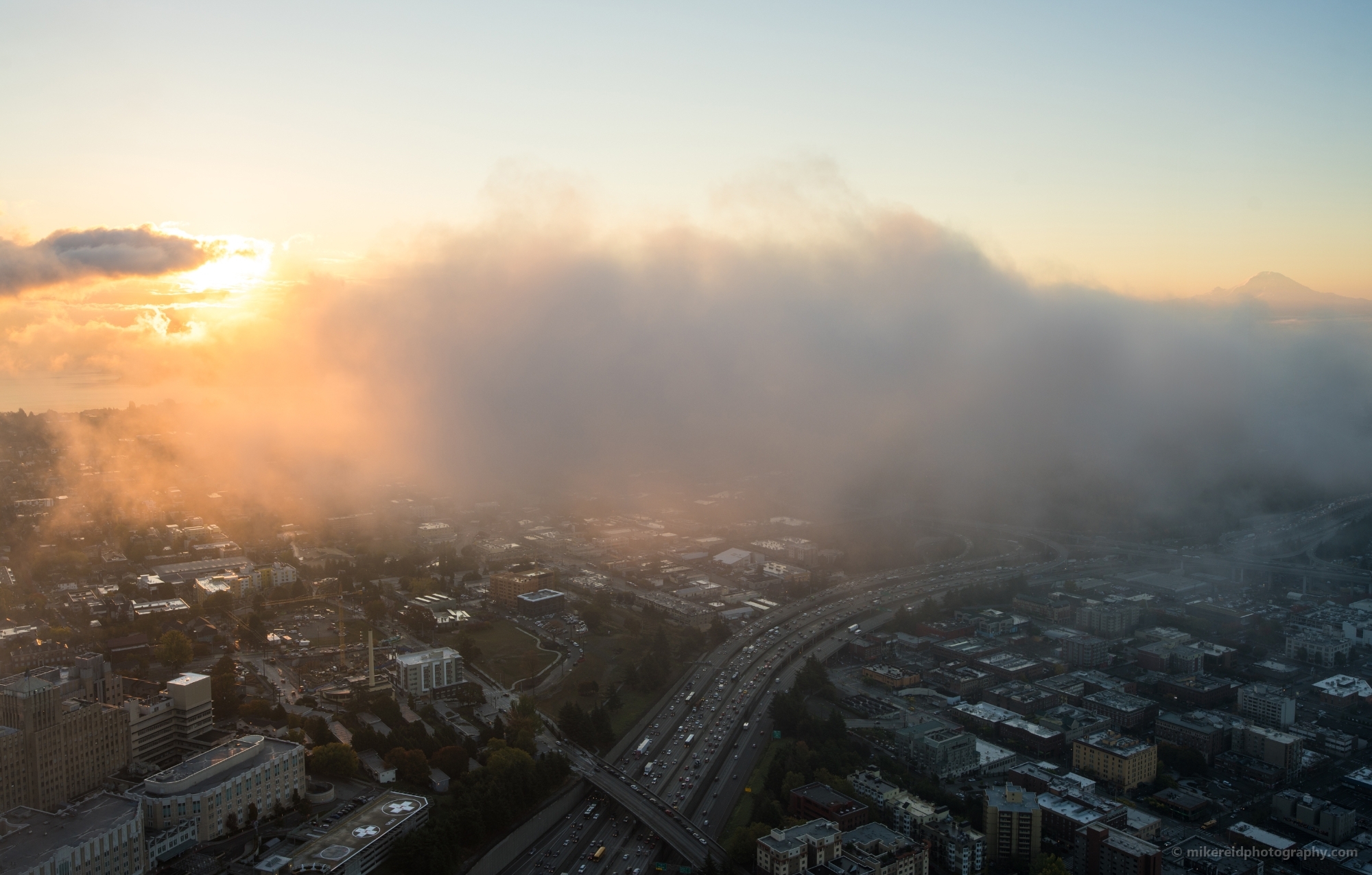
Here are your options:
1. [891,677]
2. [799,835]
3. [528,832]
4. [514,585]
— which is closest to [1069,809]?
[799,835]

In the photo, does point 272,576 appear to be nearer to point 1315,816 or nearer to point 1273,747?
point 1273,747

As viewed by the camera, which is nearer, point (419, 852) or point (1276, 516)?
point (419, 852)

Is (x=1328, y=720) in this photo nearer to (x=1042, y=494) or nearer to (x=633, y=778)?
(x=633, y=778)

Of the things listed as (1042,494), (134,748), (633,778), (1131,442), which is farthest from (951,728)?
(1131,442)

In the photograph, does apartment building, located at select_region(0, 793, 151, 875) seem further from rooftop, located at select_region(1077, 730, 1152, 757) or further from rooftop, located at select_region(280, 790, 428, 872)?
rooftop, located at select_region(1077, 730, 1152, 757)

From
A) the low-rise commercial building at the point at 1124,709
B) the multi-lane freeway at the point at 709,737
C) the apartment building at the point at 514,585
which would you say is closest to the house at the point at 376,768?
the multi-lane freeway at the point at 709,737

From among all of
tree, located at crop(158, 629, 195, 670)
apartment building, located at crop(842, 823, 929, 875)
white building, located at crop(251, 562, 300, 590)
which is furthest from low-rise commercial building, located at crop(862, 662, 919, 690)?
white building, located at crop(251, 562, 300, 590)
